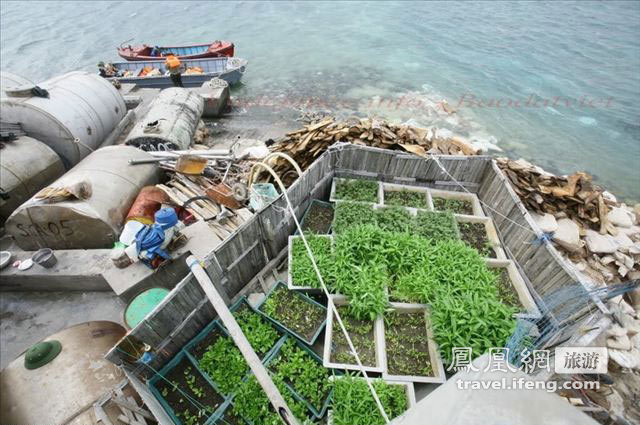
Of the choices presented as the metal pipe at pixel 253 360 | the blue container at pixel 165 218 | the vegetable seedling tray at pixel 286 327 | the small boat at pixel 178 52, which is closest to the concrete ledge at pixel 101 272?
the blue container at pixel 165 218

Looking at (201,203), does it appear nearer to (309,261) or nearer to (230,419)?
(309,261)

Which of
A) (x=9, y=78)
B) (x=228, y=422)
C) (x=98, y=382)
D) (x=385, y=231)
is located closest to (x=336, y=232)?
(x=385, y=231)

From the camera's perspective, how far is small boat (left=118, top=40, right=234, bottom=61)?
76.9 feet

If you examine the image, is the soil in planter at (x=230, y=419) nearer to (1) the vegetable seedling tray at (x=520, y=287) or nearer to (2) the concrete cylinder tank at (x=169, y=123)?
(1) the vegetable seedling tray at (x=520, y=287)

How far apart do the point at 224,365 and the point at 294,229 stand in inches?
152

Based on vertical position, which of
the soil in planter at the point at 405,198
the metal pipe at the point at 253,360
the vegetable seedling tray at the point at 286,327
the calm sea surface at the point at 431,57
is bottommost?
the calm sea surface at the point at 431,57

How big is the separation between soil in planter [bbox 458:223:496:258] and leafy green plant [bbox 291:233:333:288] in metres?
3.86

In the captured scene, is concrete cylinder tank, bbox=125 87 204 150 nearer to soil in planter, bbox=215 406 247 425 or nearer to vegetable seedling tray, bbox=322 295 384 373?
vegetable seedling tray, bbox=322 295 384 373

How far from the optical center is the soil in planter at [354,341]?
6141 mm

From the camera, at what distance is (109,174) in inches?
357

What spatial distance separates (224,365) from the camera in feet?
19.7

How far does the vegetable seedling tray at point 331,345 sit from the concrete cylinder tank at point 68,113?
11794 millimetres

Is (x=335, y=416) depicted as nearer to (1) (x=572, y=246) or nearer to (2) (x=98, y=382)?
(2) (x=98, y=382)

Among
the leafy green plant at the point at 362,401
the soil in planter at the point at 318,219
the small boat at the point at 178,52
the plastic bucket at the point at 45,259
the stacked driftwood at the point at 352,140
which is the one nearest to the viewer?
the leafy green plant at the point at 362,401
